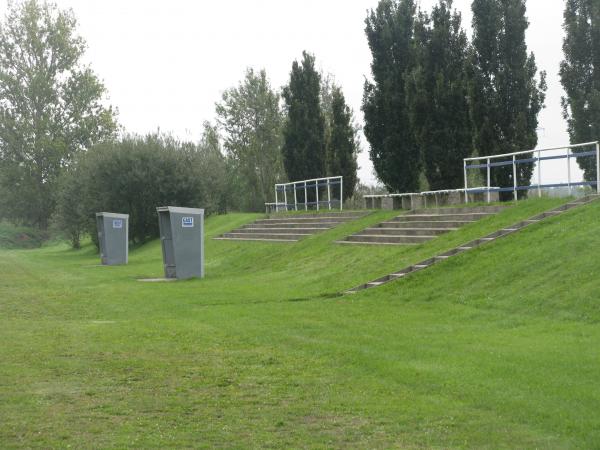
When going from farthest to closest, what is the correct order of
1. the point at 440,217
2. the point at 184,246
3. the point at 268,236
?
the point at 268,236 → the point at 184,246 → the point at 440,217

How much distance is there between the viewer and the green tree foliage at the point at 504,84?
29781 mm

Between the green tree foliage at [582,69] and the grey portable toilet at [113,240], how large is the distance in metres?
21.8

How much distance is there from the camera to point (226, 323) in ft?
44.3

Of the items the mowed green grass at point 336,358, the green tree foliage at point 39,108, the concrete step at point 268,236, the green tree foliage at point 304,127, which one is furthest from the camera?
the green tree foliage at point 39,108

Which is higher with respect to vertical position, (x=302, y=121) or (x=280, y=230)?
(x=302, y=121)

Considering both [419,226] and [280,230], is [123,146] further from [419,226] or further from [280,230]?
[419,226]

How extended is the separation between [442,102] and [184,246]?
13.4m

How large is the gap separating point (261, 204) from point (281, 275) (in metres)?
48.4

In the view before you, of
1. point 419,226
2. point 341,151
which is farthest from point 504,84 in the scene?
point 341,151

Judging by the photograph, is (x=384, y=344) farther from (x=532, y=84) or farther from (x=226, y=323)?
(x=532, y=84)

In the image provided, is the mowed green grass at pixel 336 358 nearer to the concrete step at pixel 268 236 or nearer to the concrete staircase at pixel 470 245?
the concrete staircase at pixel 470 245

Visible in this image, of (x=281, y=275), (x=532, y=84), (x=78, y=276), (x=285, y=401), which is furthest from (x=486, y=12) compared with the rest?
(x=285, y=401)

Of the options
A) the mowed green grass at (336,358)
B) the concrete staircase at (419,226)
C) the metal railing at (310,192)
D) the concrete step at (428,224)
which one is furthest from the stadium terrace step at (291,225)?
the mowed green grass at (336,358)

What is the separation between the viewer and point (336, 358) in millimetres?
9836
